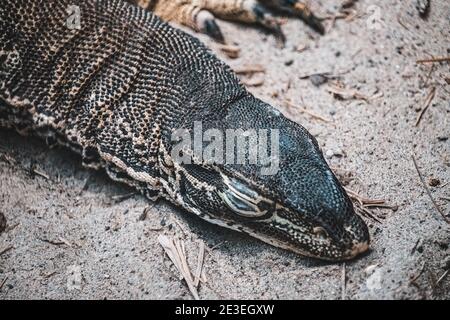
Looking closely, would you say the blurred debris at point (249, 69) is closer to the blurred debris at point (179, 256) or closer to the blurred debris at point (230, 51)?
the blurred debris at point (230, 51)

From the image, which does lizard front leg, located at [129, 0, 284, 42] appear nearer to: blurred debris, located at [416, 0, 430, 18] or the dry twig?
blurred debris, located at [416, 0, 430, 18]

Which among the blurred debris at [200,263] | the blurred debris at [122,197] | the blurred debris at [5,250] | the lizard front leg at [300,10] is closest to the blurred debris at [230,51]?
the lizard front leg at [300,10]

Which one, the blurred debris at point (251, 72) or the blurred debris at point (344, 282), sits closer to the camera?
the blurred debris at point (344, 282)

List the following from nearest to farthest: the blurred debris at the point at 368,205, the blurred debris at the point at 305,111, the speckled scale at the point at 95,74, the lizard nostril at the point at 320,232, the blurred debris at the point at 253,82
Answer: the lizard nostril at the point at 320,232
the blurred debris at the point at 368,205
the speckled scale at the point at 95,74
the blurred debris at the point at 305,111
the blurred debris at the point at 253,82

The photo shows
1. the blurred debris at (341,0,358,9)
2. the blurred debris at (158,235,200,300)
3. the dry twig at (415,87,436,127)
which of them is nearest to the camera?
the blurred debris at (158,235,200,300)

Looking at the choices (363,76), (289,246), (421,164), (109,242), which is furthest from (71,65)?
Answer: (421,164)

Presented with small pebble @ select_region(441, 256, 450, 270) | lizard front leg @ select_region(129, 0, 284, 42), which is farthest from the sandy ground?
lizard front leg @ select_region(129, 0, 284, 42)

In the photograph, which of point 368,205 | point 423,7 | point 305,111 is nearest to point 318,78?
point 305,111
